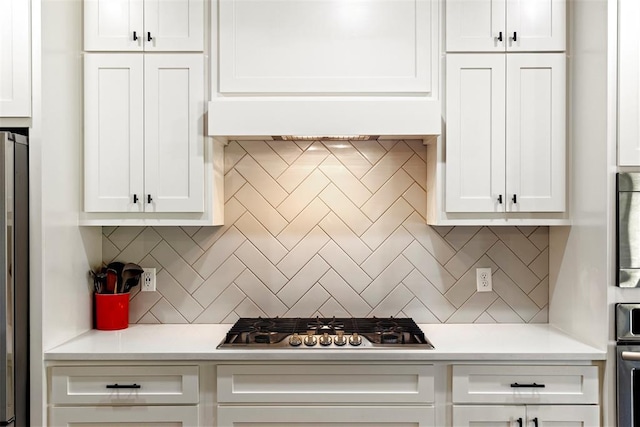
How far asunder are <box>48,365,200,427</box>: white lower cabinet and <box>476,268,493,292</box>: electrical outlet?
1361mm

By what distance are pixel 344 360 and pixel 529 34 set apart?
59.7 inches

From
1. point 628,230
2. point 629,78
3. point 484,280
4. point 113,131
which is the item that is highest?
point 629,78

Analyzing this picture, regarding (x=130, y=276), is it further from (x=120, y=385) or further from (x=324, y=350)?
(x=324, y=350)

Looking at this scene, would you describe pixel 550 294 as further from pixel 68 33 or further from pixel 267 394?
pixel 68 33

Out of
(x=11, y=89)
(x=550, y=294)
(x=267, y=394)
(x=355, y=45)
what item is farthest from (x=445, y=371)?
(x=11, y=89)

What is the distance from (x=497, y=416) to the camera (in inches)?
80.7

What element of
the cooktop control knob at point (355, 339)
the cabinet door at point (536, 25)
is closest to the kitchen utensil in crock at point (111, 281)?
the cooktop control knob at point (355, 339)

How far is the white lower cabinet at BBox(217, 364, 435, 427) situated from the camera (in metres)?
2.05

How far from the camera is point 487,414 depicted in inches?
80.8

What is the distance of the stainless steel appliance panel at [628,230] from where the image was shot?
2.00 m

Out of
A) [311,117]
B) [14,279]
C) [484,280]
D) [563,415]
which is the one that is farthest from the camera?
[484,280]

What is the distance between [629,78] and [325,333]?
4.95 feet

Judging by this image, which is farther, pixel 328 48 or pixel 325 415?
pixel 328 48

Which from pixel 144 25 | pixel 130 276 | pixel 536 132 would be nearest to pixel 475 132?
pixel 536 132
